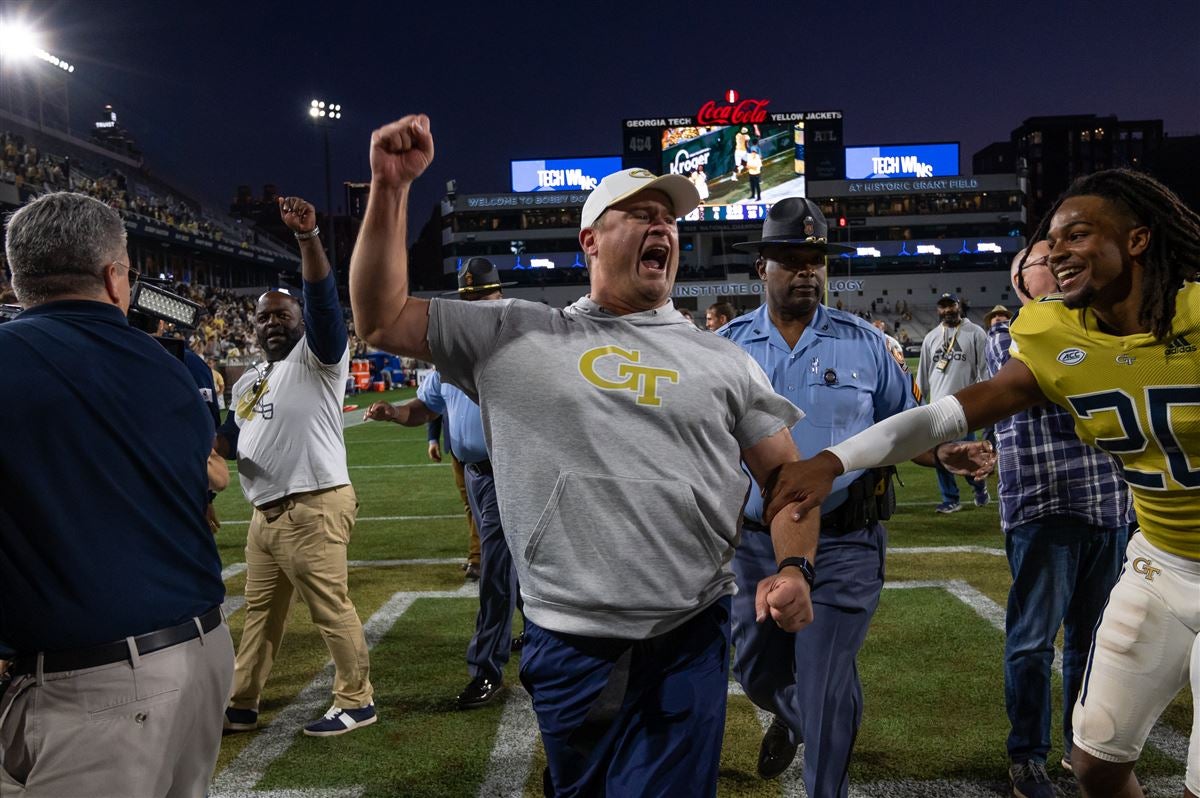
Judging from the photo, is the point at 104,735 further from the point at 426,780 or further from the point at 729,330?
the point at 729,330

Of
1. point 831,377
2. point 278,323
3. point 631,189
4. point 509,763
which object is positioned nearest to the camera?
point 631,189

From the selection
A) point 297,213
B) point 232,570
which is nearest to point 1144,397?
point 297,213

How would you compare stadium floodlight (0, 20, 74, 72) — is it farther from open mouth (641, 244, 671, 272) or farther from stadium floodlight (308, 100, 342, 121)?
open mouth (641, 244, 671, 272)

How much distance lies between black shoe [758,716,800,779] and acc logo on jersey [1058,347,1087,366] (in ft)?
6.83

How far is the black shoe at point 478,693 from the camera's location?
16.9 ft

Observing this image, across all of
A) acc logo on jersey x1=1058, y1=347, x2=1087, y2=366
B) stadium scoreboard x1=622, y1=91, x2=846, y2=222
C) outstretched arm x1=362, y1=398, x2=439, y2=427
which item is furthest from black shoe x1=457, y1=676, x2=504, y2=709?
stadium scoreboard x1=622, y1=91, x2=846, y2=222

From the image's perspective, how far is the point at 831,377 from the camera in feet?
13.5

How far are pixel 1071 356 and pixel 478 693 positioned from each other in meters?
3.49

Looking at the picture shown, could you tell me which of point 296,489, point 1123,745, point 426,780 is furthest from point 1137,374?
point 296,489

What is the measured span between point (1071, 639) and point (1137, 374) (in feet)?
5.96

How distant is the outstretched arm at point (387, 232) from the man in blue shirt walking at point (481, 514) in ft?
8.31

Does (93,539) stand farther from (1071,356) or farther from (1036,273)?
(1036,273)

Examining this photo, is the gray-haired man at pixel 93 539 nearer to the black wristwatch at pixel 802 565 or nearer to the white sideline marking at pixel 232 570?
the black wristwatch at pixel 802 565

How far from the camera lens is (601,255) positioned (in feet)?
9.02
